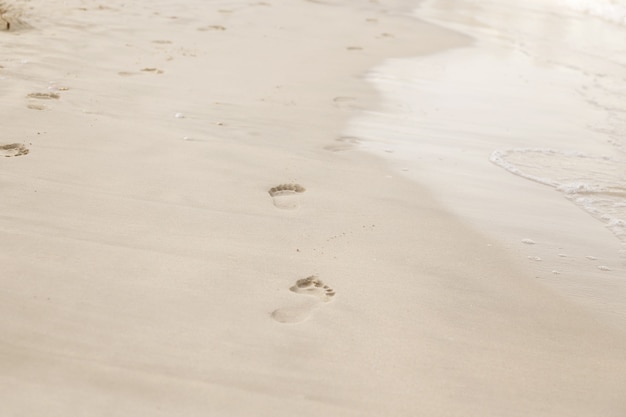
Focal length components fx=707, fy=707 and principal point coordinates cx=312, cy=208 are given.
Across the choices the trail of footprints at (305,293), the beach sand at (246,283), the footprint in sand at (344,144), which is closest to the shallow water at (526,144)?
the footprint in sand at (344,144)

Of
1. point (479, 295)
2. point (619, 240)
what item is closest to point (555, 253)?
point (619, 240)

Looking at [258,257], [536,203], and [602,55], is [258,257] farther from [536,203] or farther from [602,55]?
[602,55]

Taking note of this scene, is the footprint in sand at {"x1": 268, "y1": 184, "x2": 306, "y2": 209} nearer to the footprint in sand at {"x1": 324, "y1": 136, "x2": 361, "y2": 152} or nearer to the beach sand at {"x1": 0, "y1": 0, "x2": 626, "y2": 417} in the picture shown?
the beach sand at {"x1": 0, "y1": 0, "x2": 626, "y2": 417}

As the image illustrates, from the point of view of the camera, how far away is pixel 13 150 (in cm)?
342

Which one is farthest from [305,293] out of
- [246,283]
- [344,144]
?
[344,144]

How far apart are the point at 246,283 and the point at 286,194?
87 centimetres

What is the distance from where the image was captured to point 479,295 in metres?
2.56

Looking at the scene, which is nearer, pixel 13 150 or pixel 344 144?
pixel 13 150

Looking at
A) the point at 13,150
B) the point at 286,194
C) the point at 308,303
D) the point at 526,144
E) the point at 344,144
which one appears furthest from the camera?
the point at 526,144

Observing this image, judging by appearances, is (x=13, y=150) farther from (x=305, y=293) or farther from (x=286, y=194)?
(x=305, y=293)

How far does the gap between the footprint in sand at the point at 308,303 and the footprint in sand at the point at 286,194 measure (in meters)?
0.65

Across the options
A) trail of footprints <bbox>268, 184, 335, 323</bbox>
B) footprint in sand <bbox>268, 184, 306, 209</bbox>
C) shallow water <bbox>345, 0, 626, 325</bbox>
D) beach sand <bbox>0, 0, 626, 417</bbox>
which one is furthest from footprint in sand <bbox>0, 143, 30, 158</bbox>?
shallow water <bbox>345, 0, 626, 325</bbox>

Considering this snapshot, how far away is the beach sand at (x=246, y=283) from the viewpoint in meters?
1.98

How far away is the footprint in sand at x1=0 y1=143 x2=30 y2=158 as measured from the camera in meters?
3.36
